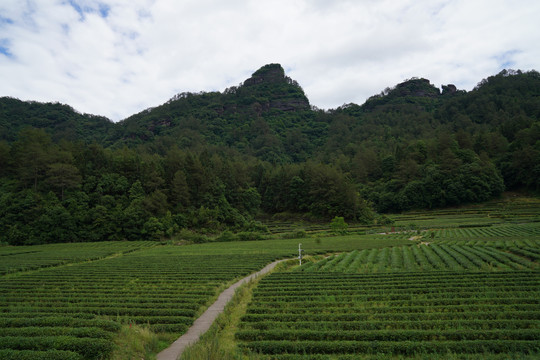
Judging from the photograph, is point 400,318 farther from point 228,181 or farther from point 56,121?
point 56,121

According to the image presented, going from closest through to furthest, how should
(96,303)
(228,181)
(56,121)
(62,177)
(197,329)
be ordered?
(197,329), (96,303), (62,177), (228,181), (56,121)

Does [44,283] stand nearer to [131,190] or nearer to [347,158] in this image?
[131,190]

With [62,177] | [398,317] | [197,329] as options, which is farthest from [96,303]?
[62,177]

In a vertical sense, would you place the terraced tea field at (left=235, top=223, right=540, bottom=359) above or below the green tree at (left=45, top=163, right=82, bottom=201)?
below

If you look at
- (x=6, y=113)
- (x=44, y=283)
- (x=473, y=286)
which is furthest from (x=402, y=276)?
(x=6, y=113)

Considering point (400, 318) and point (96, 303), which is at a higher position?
point (400, 318)

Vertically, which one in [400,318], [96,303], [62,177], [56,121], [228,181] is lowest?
[96,303]

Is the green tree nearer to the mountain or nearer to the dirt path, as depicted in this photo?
the dirt path

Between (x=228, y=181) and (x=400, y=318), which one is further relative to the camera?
(x=228, y=181)

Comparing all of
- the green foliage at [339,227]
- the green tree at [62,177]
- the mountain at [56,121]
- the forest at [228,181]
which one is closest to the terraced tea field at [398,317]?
the green foliage at [339,227]

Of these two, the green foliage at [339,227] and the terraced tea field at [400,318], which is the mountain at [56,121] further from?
the terraced tea field at [400,318]

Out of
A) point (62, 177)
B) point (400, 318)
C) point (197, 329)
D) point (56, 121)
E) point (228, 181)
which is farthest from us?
point (56, 121)

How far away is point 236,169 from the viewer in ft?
302

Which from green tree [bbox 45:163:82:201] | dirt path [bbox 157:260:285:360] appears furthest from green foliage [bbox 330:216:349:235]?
green tree [bbox 45:163:82:201]
